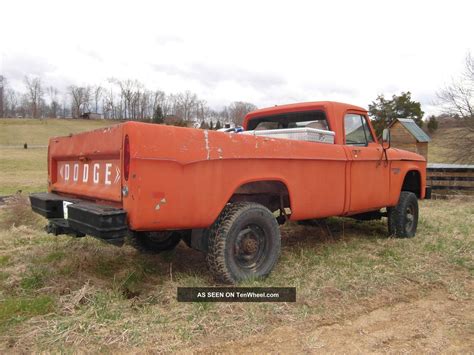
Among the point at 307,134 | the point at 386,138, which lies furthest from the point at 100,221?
the point at 386,138

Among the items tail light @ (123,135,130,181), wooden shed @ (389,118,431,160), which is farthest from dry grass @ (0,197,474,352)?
wooden shed @ (389,118,431,160)

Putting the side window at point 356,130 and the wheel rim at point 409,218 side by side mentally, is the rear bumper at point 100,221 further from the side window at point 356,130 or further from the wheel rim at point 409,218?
the wheel rim at point 409,218

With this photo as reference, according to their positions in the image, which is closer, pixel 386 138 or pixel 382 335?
pixel 382 335

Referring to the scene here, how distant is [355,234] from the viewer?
620cm

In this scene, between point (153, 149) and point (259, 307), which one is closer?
point (153, 149)

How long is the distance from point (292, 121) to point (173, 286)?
2.72 metres

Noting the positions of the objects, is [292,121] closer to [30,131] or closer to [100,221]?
[100,221]

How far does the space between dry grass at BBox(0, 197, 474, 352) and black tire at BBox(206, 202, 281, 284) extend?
0.18 m

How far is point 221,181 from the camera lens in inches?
135

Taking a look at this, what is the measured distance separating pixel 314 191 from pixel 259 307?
149 cm

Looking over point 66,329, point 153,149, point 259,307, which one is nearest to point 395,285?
point 259,307

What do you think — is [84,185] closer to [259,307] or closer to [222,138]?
[222,138]

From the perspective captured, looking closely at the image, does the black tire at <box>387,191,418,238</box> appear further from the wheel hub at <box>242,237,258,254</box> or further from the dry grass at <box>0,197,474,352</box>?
the wheel hub at <box>242,237,258,254</box>

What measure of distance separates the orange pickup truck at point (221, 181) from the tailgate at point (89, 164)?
11 mm
